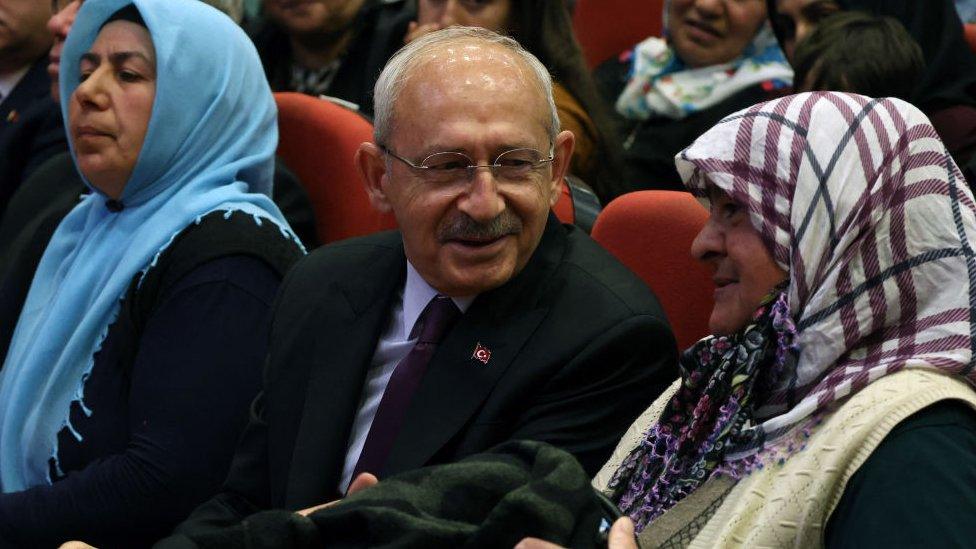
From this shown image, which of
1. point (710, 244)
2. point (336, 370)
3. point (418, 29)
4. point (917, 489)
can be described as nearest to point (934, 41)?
point (418, 29)

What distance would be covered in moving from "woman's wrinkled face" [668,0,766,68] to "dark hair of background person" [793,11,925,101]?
58 cm

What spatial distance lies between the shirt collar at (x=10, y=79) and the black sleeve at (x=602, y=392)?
2.45m

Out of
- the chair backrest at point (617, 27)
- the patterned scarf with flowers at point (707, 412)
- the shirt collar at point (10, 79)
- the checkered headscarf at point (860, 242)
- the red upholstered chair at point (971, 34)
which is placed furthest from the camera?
the chair backrest at point (617, 27)

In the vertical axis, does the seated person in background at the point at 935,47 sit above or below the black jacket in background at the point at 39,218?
above

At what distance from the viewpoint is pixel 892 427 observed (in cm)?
157

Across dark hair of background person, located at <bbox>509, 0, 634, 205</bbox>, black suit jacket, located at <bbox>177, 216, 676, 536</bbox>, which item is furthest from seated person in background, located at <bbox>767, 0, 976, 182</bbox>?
black suit jacket, located at <bbox>177, 216, 676, 536</bbox>

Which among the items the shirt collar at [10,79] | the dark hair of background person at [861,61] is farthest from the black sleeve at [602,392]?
the shirt collar at [10,79]

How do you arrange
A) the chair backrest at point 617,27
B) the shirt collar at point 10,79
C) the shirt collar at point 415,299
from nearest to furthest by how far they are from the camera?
1. the shirt collar at point 415,299
2. the shirt collar at point 10,79
3. the chair backrest at point 617,27

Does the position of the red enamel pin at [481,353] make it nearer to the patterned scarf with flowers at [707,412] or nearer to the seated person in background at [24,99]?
the patterned scarf with flowers at [707,412]

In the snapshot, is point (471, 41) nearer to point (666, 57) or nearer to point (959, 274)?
point (959, 274)

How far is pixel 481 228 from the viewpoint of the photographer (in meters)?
1.99

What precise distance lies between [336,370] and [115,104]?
2.94 feet

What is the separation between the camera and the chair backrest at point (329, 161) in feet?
9.36

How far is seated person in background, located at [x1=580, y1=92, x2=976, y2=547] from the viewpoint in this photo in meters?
1.57
